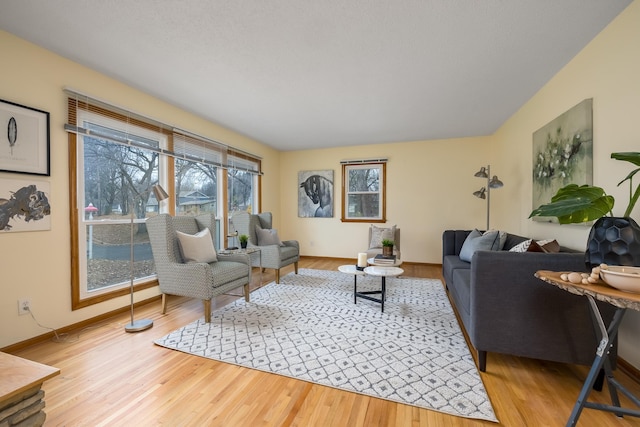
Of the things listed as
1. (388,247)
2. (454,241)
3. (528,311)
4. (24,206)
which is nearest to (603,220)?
(528,311)

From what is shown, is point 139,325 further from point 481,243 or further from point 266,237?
point 481,243

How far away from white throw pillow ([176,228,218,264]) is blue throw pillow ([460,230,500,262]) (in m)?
2.85

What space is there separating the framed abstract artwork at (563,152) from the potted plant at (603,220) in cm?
97

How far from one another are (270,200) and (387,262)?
332 centimetres

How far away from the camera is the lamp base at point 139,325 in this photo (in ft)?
7.60

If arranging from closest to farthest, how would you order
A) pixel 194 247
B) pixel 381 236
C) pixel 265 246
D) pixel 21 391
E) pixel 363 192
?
pixel 21 391, pixel 194 247, pixel 265 246, pixel 381 236, pixel 363 192

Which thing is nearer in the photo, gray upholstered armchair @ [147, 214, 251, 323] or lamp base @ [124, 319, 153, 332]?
lamp base @ [124, 319, 153, 332]

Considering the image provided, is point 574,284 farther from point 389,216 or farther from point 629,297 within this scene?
point 389,216

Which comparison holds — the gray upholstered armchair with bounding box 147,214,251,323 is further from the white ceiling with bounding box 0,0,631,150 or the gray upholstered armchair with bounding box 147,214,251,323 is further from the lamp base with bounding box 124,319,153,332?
the white ceiling with bounding box 0,0,631,150

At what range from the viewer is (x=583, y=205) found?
1.32 meters

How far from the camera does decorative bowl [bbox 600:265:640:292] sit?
1.03 metres

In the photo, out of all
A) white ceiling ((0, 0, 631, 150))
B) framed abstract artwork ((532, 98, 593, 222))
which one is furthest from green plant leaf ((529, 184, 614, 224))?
white ceiling ((0, 0, 631, 150))

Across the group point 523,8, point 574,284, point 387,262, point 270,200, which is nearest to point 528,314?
point 574,284

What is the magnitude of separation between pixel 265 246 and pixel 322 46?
2.70 m
